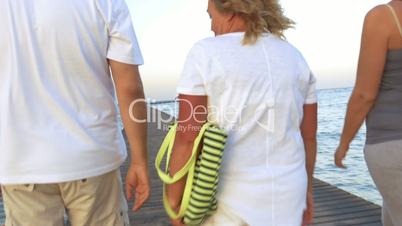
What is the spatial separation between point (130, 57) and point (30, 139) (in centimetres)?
45

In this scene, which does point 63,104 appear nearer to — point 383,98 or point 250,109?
point 250,109

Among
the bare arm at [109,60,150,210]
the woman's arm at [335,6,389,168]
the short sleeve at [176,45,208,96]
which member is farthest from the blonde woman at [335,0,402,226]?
the bare arm at [109,60,150,210]

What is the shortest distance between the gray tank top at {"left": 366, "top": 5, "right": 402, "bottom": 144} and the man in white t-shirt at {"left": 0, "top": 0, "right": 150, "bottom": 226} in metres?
1.05

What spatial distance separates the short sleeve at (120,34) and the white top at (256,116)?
0.21 meters

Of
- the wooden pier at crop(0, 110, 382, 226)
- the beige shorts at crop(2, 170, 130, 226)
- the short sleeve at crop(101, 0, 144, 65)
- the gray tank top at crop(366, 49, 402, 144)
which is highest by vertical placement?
the short sleeve at crop(101, 0, 144, 65)

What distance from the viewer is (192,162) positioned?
1659 millimetres

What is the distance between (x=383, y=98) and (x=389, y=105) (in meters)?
0.04

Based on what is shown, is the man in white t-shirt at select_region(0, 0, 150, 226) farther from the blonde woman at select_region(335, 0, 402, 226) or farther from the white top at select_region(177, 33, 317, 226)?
the blonde woman at select_region(335, 0, 402, 226)

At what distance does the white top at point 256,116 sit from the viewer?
5.39 feet

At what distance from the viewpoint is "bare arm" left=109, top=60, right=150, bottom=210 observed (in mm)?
1715

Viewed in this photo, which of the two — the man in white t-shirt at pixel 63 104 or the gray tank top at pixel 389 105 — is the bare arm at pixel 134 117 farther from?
the gray tank top at pixel 389 105

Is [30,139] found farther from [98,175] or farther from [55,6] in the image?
[55,6]

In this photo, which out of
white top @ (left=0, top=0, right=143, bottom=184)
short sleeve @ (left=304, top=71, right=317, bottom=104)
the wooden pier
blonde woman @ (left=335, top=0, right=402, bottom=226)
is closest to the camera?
white top @ (left=0, top=0, right=143, bottom=184)

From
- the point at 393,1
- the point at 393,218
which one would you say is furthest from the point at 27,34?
the point at 393,218
